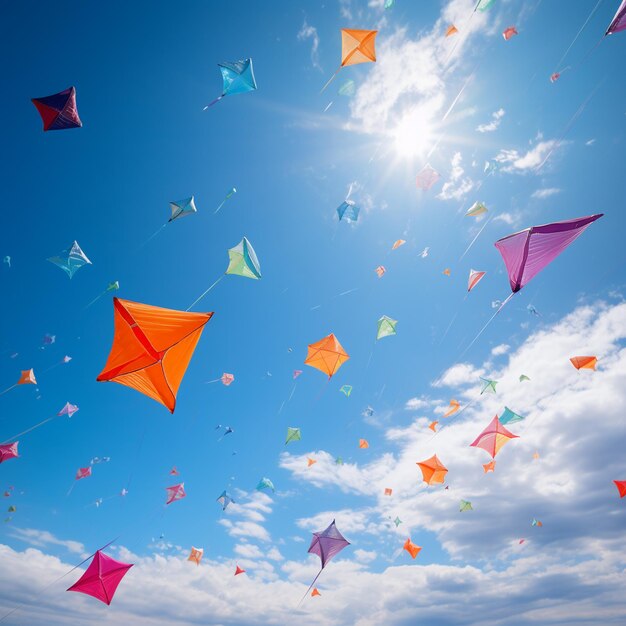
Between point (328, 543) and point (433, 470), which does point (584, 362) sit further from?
point (328, 543)

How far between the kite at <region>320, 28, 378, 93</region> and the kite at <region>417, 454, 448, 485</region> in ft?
61.1

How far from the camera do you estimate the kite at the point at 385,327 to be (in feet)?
61.8

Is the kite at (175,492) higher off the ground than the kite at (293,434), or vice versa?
the kite at (293,434)

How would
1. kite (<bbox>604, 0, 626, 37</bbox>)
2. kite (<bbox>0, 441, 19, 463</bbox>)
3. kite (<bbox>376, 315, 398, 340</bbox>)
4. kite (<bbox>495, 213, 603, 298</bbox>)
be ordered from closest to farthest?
kite (<bbox>604, 0, 626, 37</bbox>) → kite (<bbox>495, 213, 603, 298</bbox>) → kite (<bbox>0, 441, 19, 463</bbox>) → kite (<bbox>376, 315, 398, 340</bbox>)

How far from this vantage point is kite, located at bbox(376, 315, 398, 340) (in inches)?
742

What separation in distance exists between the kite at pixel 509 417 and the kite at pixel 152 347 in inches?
674

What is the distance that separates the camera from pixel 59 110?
1134cm

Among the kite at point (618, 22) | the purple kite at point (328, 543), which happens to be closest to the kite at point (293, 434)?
the purple kite at point (328, 543)

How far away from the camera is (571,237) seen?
9.21 meters

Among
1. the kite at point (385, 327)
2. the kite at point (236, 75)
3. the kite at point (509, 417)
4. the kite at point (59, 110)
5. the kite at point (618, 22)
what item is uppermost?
the kite at point (236, 75)

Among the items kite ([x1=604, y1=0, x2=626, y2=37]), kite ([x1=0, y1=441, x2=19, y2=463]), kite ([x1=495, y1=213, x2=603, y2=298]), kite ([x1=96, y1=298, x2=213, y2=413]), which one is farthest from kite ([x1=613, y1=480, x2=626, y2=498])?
kite ([x1=0, y1=441, x2=19, y2=463])

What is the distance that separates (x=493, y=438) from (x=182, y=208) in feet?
63.0

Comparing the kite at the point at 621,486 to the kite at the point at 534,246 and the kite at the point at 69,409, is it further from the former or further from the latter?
the kite at the point at 69,409

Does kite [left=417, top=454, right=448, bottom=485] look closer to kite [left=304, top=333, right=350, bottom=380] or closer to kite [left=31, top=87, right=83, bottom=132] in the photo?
kite [left=304, top=333, right=350, bottom=380]
